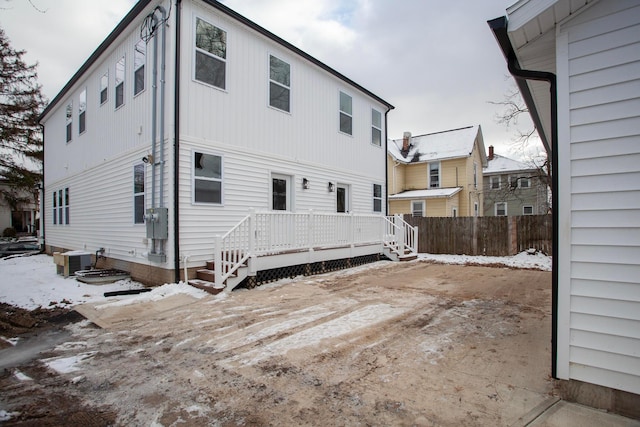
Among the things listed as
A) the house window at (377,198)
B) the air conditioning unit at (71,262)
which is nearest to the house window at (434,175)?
the house window at (377,198)

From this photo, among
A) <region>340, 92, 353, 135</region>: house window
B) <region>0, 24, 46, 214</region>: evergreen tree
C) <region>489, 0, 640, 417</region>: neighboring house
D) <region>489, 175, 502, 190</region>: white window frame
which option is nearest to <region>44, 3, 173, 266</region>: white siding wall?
<region>340, 92, 353, 135</region>: house window

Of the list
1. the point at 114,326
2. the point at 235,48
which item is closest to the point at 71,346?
the point at 114,326

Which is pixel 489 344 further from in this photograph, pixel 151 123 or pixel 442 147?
pixel 442 147

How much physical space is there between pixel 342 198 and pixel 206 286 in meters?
6.04

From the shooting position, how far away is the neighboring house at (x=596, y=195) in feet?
7.59

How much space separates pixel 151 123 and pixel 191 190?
1.83 meters

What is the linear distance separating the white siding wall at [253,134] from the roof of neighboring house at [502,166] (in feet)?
71.5

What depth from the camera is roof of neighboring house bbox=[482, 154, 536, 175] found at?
27.7 metres

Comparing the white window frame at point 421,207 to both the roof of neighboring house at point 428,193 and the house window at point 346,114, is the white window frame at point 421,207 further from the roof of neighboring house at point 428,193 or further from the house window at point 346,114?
the house window at point 346,114

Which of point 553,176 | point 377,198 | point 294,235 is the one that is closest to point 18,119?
point 294,235

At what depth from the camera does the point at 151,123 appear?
7.07 meters

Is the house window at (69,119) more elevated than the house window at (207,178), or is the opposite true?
the house window at (69,119)

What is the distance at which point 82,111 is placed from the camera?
35.6ft

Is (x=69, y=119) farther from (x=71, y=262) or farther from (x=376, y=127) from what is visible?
(x=376, y=127)
